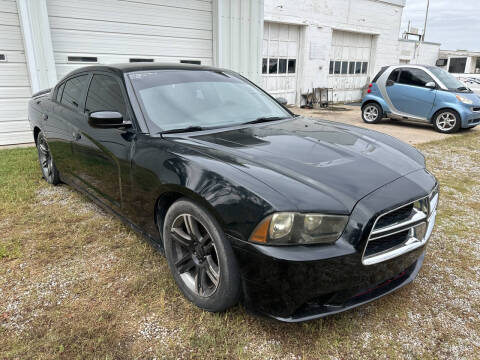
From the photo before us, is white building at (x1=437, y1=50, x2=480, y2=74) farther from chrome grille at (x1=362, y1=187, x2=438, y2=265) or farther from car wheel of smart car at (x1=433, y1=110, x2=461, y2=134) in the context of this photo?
chrome grille at (x1=362, y1=187, x2=438, y2=265)

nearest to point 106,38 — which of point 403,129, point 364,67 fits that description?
point 403,129

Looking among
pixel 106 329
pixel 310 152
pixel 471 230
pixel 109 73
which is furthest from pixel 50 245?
pixel 471 230

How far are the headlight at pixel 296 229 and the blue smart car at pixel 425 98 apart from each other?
8.27 meters

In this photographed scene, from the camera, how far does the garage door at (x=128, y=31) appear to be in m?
6.73

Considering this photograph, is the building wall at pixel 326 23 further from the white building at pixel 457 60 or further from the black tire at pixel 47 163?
the black tire at pixel 47 163

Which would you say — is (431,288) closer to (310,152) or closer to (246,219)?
(310,152)

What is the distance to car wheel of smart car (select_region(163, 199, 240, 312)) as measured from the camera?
182cm

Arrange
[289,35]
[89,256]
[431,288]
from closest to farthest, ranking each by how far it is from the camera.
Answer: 1. [431,288]
2. [89,256]
3. [289,35]

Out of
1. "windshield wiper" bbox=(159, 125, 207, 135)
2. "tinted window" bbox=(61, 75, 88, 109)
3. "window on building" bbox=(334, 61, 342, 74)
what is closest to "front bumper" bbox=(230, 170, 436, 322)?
"windshield wiper" bbox=(159, 125, 207, 135)

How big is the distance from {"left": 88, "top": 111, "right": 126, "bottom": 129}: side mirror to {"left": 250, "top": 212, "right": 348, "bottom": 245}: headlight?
144 centimetres

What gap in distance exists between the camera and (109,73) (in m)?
2.95

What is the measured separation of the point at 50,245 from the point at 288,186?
230 centimetres

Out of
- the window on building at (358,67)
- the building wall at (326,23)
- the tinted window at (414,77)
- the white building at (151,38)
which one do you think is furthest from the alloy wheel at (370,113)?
the window on building at (358,67)

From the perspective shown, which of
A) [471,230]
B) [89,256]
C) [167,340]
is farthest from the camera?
[471,230]
